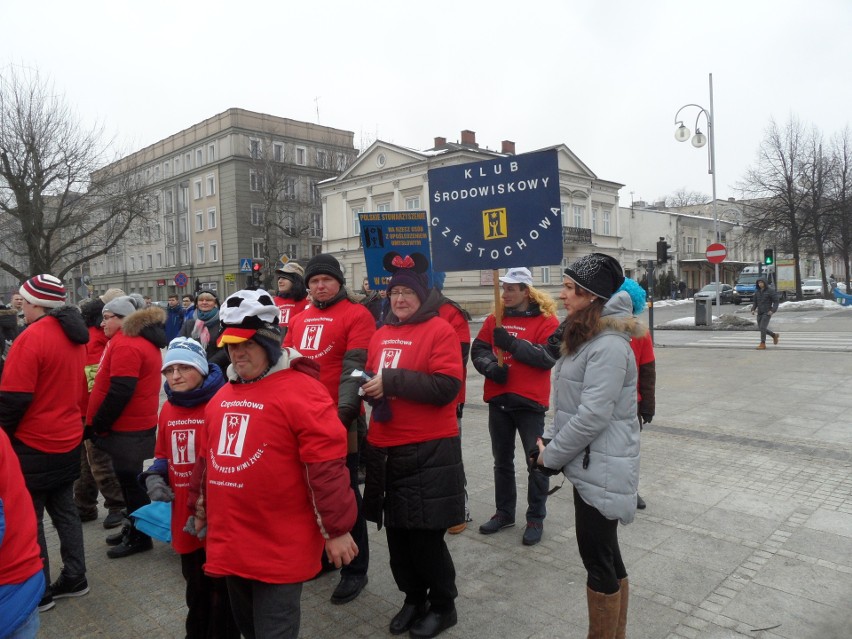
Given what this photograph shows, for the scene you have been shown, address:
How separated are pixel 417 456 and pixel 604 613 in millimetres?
1141

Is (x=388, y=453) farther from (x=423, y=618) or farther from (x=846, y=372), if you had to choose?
(x=846, y=372)

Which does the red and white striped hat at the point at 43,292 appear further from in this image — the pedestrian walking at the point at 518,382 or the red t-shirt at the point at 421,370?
the pedestrian walking at the point at 518,382

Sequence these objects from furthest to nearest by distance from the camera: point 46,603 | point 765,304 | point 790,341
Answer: point 790,341, point 765,304, point 46,603

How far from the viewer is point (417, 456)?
3209 millimetres

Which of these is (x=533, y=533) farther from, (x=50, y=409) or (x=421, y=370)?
(x=50, y=409)

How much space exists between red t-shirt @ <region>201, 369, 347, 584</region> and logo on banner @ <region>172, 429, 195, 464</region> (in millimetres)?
744

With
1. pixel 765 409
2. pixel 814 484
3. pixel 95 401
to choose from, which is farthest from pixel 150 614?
pixel 765 409

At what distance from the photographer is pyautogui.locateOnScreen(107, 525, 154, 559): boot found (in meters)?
4.38

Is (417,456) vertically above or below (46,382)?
below

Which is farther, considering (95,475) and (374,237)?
(95,475)

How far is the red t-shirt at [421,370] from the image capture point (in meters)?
3.24

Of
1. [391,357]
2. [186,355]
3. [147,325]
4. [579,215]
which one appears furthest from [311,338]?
[579,215]

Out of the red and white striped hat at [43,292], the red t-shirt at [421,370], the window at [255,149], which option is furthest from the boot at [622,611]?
the window at [255,149]

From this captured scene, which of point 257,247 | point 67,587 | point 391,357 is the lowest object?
point 67,587
